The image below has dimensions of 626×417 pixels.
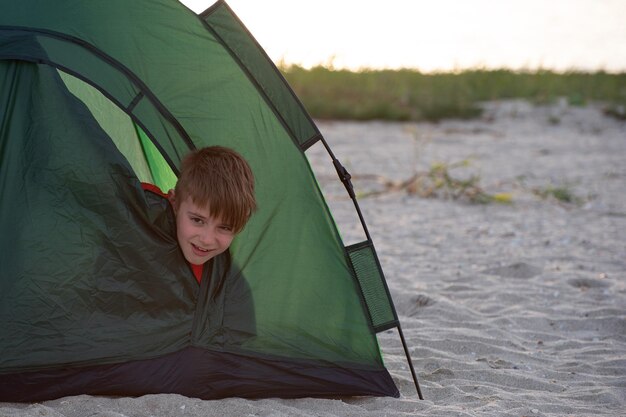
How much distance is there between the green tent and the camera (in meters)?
2.83

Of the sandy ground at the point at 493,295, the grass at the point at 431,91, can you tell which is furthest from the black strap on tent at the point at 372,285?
the grass at the point at 431,91

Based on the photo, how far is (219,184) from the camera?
282cm

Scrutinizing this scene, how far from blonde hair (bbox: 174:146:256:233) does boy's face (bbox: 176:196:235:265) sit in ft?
0.08

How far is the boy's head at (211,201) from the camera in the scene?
283cm

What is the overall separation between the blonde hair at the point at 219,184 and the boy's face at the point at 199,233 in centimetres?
3

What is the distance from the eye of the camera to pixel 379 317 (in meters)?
3.20

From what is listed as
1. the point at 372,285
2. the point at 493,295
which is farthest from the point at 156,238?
the point at 493,295

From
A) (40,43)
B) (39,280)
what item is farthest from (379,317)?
(40,43)

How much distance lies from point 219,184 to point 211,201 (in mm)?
64

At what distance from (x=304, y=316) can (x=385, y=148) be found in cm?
788

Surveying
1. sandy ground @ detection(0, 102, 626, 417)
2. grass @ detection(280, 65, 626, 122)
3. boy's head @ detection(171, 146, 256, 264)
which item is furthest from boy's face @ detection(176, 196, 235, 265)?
grass @ detection(280, 65, 626, 122)

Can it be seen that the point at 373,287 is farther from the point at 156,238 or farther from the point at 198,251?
the point at 156,238

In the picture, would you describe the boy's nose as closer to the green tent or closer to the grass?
the green tent

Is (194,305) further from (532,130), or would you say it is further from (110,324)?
(532,130)
